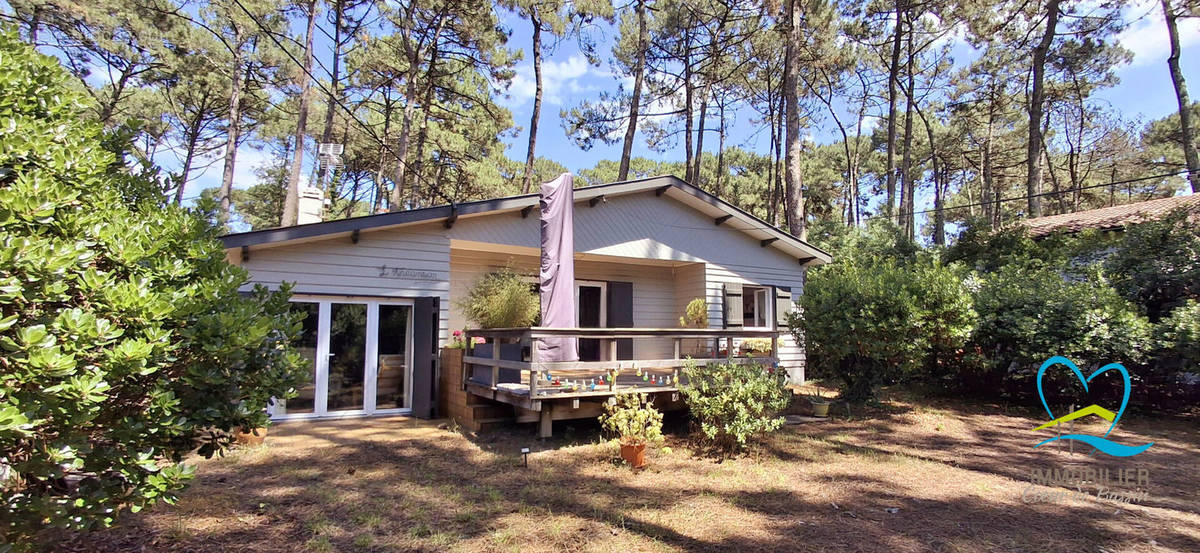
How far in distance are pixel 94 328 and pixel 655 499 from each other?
12.1 ft

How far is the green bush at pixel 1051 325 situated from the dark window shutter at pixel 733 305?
4082 mm

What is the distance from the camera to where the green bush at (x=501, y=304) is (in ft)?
25.8

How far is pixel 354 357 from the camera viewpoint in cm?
760

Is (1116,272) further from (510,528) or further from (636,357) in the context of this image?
(510,528)

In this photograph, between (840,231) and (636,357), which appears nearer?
(636,357)

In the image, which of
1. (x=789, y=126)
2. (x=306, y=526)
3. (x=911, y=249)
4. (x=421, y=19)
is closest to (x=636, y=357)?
(x=789, y=126)

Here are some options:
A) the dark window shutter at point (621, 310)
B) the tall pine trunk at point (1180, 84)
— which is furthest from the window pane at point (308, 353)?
the tall pine trunk at point (1180, 84)

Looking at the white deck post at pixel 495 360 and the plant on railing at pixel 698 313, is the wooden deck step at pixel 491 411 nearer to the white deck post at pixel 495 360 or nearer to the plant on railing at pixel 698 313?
the white deck post at pixel 495 360

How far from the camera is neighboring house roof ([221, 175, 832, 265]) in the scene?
22.2 feet

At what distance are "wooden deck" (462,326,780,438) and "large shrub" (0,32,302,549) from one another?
3184mm

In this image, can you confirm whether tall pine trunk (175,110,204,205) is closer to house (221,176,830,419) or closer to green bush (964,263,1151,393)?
house (221,176,830,419)

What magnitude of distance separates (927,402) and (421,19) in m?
15.3

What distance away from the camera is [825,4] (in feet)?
50.7

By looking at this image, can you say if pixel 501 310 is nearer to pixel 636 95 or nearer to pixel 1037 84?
pixel 636 95
